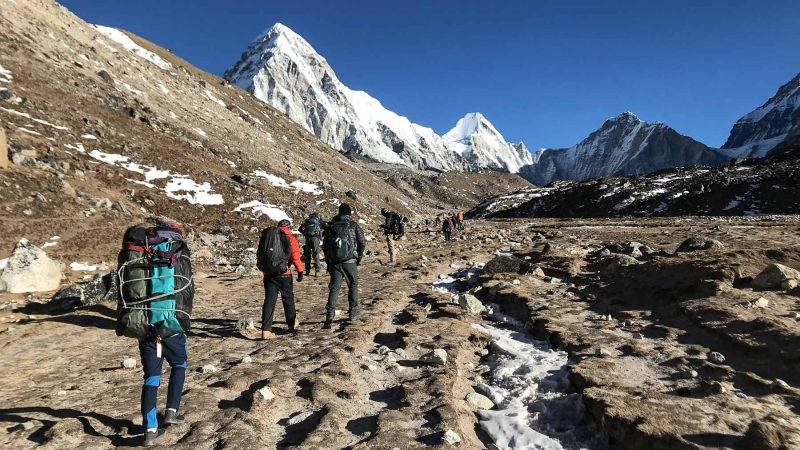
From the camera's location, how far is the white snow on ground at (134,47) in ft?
222

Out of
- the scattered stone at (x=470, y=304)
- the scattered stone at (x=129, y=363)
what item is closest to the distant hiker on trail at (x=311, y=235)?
the scattered stone at (x=470, y=304)

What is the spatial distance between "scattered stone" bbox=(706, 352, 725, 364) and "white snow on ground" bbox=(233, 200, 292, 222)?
95.7 ft

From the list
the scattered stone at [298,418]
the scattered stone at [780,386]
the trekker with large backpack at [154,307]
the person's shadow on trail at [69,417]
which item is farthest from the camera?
the scattered stone at [298,418]

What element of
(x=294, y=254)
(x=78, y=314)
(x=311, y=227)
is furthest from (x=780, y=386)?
(x=311, y=227)

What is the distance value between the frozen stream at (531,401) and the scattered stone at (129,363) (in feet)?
20.1

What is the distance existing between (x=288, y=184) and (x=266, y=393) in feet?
125

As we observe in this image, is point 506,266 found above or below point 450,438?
above

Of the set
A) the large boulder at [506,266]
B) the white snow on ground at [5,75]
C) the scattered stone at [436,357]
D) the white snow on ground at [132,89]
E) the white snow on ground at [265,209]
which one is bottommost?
the scattered stone at [436,357]

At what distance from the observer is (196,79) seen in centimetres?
7225

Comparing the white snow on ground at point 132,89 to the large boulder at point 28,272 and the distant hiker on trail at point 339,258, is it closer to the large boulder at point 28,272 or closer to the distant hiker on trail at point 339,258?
the large boulder at point 28,272

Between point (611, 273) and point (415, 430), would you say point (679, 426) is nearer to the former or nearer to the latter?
point (415, 430)

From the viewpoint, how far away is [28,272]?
13633mm

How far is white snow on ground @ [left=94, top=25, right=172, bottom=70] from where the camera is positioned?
67.6m

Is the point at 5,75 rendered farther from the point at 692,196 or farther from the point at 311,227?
the point at 692,196
